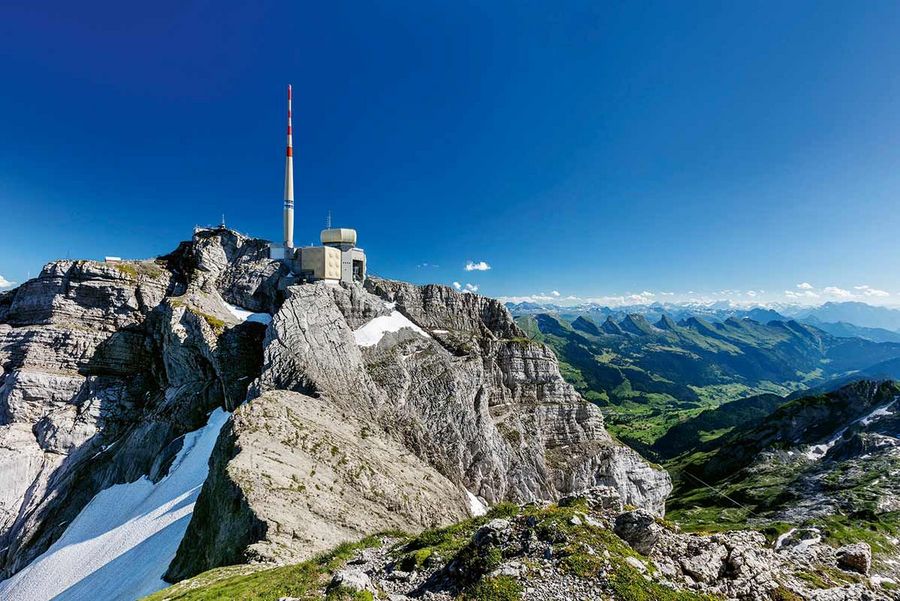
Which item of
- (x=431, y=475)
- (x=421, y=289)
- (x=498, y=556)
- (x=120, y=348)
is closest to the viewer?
(x=498, y=556)

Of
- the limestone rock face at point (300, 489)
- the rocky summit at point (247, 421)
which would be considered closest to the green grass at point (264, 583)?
the limestone rock face at point (300, 489)

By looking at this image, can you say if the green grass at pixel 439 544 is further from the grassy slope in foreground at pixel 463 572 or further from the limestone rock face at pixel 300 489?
the limestone rock face at pixel 300 489

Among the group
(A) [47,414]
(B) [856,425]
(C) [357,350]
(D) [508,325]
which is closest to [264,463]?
(C) [357,350]

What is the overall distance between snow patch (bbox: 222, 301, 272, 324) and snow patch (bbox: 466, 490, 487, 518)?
156 feet

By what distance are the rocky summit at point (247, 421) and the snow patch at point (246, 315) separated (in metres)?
0.77

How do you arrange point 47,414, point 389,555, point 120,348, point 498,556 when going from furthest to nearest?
point 120,348 < point 47,414 < point 389,555 < point 498,556

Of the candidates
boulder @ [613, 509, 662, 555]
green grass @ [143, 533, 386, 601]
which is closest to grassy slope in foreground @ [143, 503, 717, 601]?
green grass @ [143, 533, 386, 601]

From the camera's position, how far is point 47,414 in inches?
2479

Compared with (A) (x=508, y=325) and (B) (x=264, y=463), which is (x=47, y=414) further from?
(A) (x=508, y=325)

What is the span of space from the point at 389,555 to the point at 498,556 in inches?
302

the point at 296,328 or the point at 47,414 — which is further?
the point at 47,414

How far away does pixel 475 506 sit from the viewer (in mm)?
55438

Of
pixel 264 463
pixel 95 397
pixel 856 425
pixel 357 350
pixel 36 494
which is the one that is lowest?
pixel 856 425

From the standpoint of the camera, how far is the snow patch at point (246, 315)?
7444 cm
